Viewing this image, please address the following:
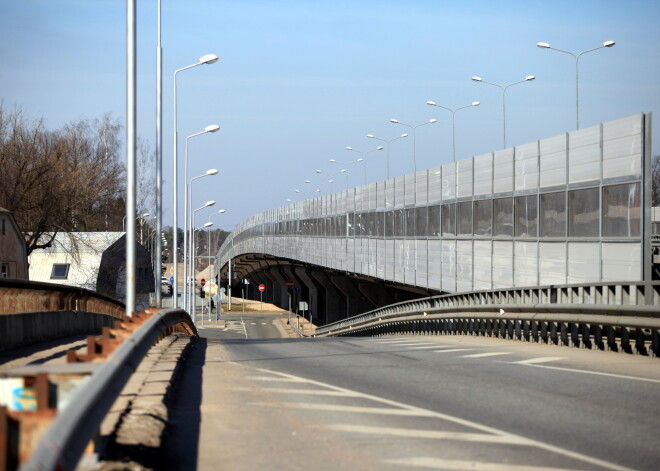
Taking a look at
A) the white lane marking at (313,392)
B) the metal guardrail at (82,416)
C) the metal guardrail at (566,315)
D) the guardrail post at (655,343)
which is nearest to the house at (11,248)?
the metal guardrail at (566,315)

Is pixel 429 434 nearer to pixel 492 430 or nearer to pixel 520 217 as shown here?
pixel 492 430

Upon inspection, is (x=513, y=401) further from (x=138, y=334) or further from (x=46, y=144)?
(x=46, y=144)

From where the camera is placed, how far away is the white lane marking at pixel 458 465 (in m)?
7.01

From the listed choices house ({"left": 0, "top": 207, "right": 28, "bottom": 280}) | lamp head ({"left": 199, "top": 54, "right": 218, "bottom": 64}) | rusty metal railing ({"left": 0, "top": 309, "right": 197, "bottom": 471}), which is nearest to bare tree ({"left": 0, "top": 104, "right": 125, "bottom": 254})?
house ({"left": 0, "top": 207, "right": 28, "bottom": 280})

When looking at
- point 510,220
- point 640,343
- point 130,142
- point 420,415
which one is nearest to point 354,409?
point 420,415

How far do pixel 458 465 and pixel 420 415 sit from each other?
7.55 feet

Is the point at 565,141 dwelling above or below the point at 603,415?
above

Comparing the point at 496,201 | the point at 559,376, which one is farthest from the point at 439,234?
the point at 559,376

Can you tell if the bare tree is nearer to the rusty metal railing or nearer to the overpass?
the overpass

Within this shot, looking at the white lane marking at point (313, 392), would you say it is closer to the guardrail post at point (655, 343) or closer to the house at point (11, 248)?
the guardrail post at point (655, 343)

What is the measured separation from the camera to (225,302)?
13638 centimetres

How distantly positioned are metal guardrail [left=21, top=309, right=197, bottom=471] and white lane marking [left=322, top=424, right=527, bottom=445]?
6.81 feet

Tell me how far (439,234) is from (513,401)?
34.9 metres

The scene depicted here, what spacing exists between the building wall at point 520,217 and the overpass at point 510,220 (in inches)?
1.8
